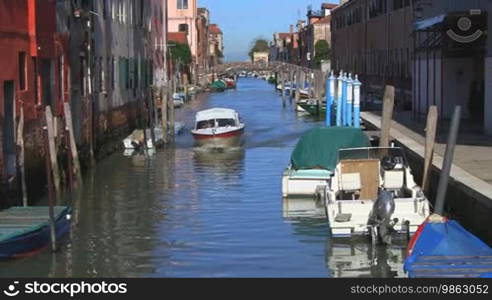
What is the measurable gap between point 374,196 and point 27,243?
7.48 m

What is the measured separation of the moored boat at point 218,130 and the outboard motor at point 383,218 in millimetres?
20249

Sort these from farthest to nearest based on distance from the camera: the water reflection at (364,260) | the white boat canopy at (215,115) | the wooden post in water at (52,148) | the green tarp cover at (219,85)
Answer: the green tarp cover at (219,85), the white boat canopy at (215,115), the wooden post in water at (52,148), the water reflection at (364,260)

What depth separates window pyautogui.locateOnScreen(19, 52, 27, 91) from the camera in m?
21.9

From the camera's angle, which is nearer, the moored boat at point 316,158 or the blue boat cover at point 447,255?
the blue boat cover at point 447,255

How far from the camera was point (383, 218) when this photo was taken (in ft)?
54.5

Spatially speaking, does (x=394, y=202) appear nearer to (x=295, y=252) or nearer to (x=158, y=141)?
(x=295, y=252)

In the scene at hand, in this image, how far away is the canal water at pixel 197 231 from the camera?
15.7 metres

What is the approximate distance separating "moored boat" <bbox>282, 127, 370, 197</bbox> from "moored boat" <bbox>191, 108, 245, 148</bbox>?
12.9 m

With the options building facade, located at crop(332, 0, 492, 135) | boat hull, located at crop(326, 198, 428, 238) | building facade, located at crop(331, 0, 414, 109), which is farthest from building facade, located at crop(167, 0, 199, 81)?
boat hull, located at crop(326, 198, 428, 238)

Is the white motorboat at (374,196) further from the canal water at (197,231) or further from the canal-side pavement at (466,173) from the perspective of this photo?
the canal-side pavement at (466,173)

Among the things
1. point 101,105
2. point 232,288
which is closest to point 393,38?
point 101,105

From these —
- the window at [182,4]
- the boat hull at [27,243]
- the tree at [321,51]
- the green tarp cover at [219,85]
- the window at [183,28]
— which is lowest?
the boat hull at [27,243]

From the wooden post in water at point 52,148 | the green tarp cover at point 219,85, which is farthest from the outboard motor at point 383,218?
the green tarp cover at point 219,85

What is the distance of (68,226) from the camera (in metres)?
18.3
